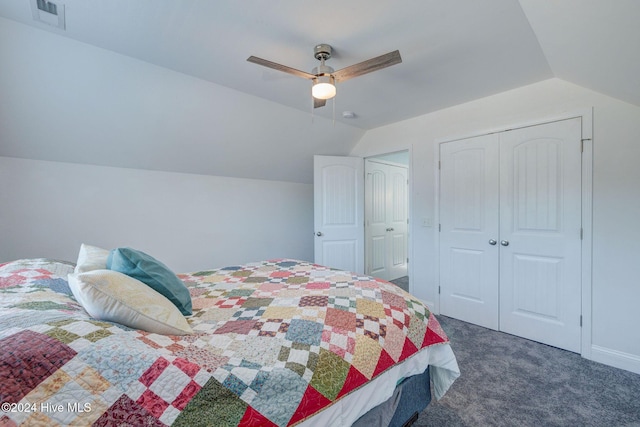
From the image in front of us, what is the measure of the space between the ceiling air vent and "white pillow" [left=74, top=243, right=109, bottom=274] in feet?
4.73

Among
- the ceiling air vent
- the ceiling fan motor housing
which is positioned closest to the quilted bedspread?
the ceiling air vent

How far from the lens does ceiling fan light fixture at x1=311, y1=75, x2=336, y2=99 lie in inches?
72.1

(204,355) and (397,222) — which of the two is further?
(397,222)

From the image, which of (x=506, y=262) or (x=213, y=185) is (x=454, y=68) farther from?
(x=213, y=185)

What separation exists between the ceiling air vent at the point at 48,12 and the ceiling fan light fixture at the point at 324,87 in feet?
5.10

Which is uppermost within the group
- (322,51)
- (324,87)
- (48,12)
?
(48,12)

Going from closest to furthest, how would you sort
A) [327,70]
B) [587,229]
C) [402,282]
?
[327,70] → [587,229] → [402,282]

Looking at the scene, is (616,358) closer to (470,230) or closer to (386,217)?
(470,230)

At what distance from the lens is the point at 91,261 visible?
4.57 ft

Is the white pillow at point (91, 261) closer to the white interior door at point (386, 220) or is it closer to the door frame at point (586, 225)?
the white interior door at point (386, 220)

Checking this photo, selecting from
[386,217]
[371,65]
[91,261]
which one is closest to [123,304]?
[91,261]

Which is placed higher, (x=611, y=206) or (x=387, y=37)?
(x=387, y=37)

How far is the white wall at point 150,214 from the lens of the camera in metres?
2.48

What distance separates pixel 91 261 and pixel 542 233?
11.2ft
